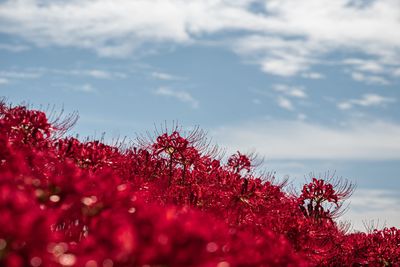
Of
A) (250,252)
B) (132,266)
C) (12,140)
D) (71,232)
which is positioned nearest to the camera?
(132,266)

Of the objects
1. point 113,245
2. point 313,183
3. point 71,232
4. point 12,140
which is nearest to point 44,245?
point 113,245

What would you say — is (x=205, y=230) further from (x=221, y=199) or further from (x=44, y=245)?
(x=221, y=199)

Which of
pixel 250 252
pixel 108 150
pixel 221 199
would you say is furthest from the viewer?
pixel 221 199

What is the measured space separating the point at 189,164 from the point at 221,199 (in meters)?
3.35

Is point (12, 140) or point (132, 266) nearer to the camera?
point (132, 266)

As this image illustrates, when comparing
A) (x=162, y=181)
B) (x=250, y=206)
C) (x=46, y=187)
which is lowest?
(x=46, y=187)

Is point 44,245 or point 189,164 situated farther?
point 189,164

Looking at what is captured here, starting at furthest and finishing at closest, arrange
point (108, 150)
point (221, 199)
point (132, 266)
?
point (221, 199) → point (108, 150) → point (132, 266)

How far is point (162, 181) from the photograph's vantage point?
16.5 m

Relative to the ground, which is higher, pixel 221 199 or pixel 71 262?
pixel 221 199

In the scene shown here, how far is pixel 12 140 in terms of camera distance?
8.91 metres

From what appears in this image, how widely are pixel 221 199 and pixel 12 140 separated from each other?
5413mm

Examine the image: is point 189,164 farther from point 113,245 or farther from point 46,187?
point 113,245

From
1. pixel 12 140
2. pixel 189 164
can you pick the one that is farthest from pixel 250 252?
pixel 189 164
